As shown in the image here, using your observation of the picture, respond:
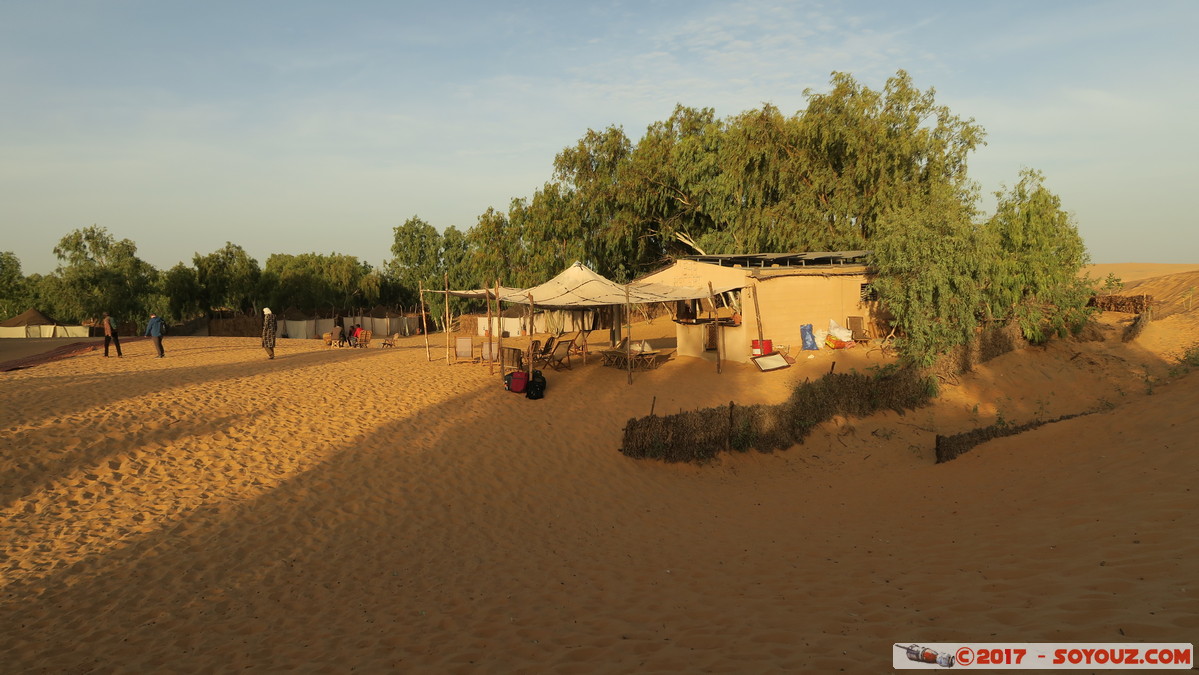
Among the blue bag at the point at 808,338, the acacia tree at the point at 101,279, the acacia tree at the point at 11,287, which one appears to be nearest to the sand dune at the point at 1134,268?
the blue bag at the point at 808,338

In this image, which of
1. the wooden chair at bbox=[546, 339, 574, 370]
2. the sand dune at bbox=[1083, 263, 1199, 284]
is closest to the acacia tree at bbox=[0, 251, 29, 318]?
the wooden chair at bbox=[546, 339, 574, 370]

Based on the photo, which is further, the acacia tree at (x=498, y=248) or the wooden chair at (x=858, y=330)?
the acacia tree at (x=498, y=248)

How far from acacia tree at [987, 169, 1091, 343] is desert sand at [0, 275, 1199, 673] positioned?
621 centimetres

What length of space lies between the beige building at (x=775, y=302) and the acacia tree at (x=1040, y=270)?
3.79 m

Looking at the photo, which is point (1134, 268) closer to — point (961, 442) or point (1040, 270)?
point (1040, 270)

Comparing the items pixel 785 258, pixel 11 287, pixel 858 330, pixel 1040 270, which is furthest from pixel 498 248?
pixel 11 287

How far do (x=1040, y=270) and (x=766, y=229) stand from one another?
11.1 metres

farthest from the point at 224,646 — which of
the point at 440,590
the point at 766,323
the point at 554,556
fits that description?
the point at 766,323

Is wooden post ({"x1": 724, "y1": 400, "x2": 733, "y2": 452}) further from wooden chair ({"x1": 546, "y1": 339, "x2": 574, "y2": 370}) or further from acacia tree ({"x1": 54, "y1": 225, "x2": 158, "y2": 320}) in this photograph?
acacia tree ({"x1": 54, "y1": 225, "x2": 158, "y2": 320})

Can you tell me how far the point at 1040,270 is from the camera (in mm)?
19672

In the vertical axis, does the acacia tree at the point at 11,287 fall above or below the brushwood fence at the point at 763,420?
above

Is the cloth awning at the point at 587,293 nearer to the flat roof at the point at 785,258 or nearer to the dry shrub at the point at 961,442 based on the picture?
the flat roof at the point at 785,258

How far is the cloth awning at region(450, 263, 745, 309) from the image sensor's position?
16.4 metres

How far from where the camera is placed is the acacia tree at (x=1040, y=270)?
19734 millimetres
